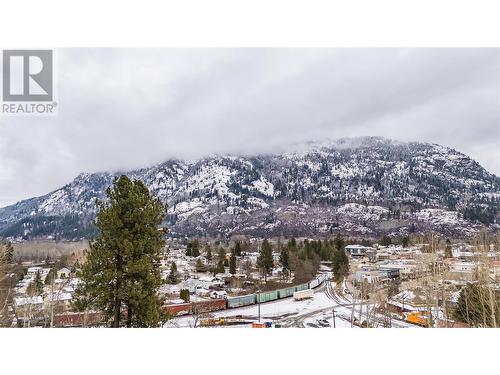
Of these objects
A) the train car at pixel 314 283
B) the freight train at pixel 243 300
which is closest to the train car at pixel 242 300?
the freight train at pixel 243 300

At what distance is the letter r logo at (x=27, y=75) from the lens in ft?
24.9

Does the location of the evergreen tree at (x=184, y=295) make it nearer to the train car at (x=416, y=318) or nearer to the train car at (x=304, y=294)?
the train car at (x=304, y=294)

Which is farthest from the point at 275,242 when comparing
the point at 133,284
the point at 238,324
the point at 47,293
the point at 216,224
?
the point at 133,284

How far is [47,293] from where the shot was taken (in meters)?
9.81

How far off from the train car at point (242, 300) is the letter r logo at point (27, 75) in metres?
8.10

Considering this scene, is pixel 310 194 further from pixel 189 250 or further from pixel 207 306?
pixel 207 306

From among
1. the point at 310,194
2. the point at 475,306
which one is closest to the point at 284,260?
the point at 475,306

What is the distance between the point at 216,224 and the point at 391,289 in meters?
11.9

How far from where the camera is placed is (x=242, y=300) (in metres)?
12.5

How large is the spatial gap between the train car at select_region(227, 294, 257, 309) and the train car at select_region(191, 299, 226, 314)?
0.34 m

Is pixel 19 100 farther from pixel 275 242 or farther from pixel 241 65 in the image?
pixel 275 242

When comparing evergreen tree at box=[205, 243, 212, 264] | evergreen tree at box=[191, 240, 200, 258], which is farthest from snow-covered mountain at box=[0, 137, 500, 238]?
evergreen tree at box=[205, 243, 212, 264]

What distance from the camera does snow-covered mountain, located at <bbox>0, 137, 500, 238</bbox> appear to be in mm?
17328

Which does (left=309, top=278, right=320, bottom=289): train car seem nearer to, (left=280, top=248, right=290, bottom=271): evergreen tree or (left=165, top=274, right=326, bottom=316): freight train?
(left=165, top=274, right=326, bottom=316): freight train
